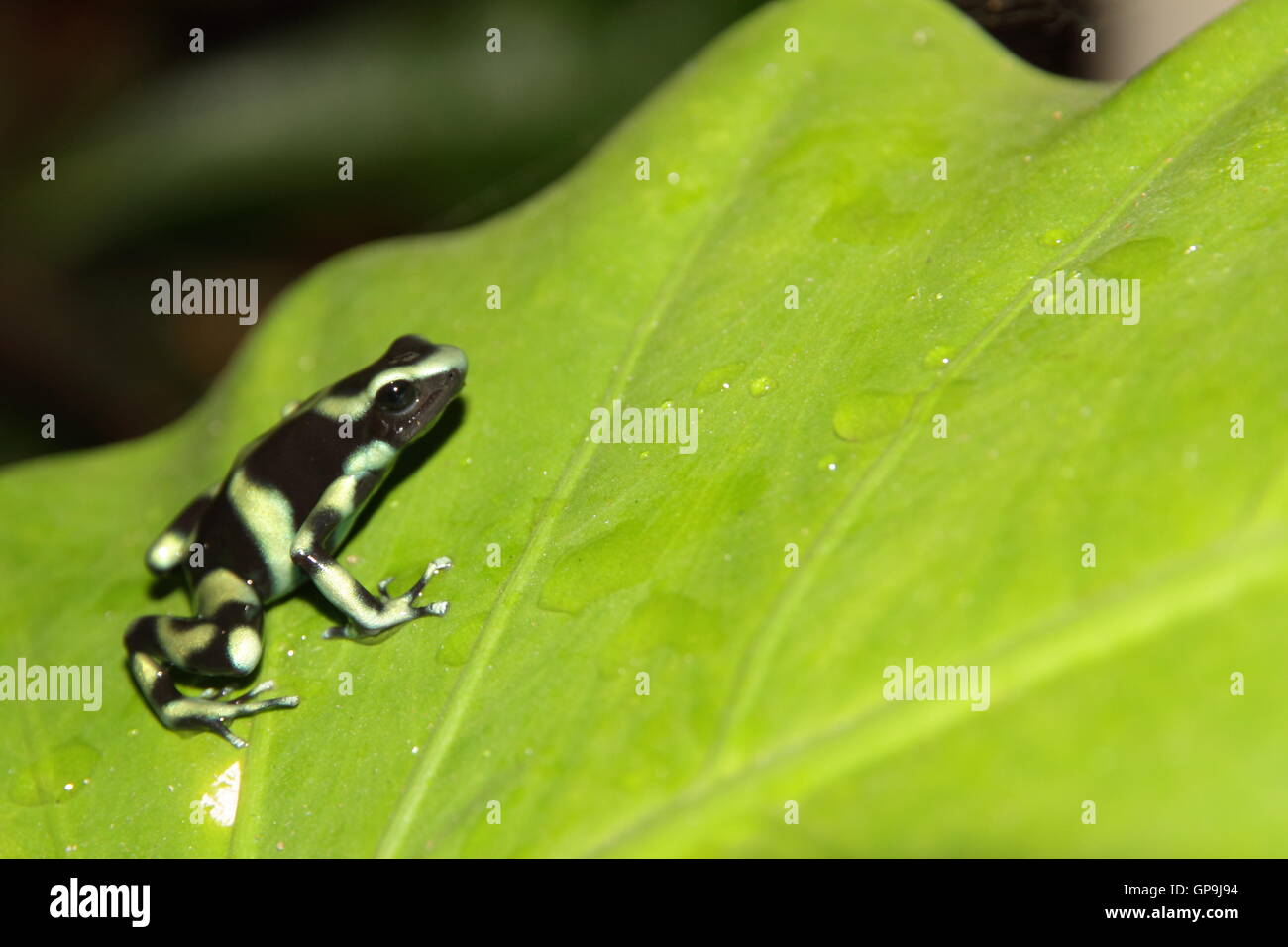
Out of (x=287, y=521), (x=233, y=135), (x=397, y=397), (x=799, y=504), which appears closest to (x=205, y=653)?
(x=287, y=521)

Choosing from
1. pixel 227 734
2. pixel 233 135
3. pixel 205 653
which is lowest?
pixel 227 734

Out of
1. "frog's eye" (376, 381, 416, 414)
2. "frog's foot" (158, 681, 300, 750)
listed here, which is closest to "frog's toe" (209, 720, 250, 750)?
"frog's foot" (158, 681, 300, 750)

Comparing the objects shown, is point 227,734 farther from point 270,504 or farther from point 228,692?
point 270,504

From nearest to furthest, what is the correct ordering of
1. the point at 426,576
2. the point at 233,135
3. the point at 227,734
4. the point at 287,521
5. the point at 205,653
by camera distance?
the point at 227,734 → the point at 426,576 → the point at 205,653 → the point at 287,521 → the point at 233,135

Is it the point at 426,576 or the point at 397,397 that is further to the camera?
the point at 397,397

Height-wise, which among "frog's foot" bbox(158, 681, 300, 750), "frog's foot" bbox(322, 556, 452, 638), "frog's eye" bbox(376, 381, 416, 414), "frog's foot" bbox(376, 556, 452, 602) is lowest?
"frog's foot" bbox(158, 681, 300, 750)

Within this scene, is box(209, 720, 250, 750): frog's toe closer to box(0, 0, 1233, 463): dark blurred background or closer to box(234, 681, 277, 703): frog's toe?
box(234, 681, 277, 703): frog's toe

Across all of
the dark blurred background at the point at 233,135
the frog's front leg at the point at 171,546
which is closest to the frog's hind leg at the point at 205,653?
the frog's front leg at the point at 171,546

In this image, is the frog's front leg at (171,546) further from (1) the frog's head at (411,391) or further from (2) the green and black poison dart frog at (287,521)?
(1) the frog's head at (411,391)
